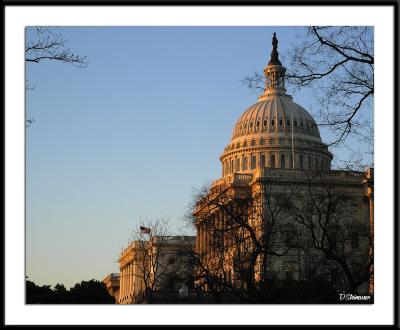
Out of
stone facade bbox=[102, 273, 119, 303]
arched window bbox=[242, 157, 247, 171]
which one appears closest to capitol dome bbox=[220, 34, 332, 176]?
arched window bbox=[242, 157, 247, 171]

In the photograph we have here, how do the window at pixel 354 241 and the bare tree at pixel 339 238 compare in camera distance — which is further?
the window at pixel 354 241

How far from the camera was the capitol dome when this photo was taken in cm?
Result: 15625

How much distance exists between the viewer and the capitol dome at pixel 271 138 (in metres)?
156

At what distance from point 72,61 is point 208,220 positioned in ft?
119

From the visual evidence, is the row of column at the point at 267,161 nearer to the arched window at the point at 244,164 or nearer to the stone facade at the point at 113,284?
the arched window at the point at 244,164

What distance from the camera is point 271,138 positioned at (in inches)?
6339

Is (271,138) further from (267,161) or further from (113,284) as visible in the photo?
(113,284)

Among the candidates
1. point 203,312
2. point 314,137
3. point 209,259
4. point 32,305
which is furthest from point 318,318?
point 314,137

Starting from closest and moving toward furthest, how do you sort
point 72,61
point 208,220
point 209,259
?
point 72,61
point 208,220
point 209,259

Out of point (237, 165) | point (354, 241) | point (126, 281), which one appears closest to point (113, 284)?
point (126, 281)

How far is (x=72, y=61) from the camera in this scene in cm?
2869

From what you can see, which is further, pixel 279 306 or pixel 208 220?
pixel 208 220

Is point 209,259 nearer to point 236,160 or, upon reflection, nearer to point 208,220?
point 208,220

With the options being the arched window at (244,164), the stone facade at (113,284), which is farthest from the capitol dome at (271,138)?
the stone facade at (113,284)
